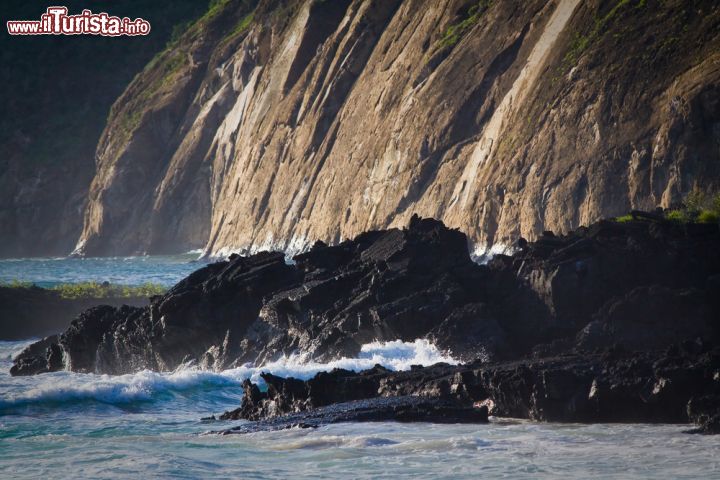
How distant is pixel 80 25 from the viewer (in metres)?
130

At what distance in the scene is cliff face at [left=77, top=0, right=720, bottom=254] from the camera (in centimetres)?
4709

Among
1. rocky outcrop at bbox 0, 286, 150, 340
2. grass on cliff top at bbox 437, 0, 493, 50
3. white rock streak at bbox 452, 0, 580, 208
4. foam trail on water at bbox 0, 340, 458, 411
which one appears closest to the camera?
foam trail on water at bbox 0, 340, 458, 411

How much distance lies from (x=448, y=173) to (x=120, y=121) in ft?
171

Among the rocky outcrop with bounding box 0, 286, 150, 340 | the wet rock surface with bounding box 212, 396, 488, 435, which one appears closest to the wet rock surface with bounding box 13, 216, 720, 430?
the wet rock surface with bounding box 212, 396, 488, 435

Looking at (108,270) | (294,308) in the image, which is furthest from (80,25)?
(294,308)

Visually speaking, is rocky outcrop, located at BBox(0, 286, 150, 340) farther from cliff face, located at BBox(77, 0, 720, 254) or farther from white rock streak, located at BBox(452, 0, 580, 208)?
cliff face, located at BBox(77, 0, 720, 254)

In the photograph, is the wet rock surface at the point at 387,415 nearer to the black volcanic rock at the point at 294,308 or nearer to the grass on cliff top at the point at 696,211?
the black volcanic rock at the point at 294,308

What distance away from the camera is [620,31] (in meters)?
50.7

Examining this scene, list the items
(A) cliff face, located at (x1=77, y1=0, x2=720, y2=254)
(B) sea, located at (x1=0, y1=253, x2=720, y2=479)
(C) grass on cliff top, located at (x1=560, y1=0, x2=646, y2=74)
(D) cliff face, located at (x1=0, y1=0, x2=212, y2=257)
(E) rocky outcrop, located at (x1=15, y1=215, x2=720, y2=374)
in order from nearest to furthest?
(B) sea, located at (x1=0, y1=253, x2=720, y2=479) → (E) rocky outcrop, located at (x1=15, y1=215, x2=720, y2=374) → (A) cliff face, located at (x1=77, y1=0, x2=720, y2=254) → (C) grass on cliff top, located at (x1=560, y1=0, x2=646, y2=74) → (D) cliff face, located at (x1=0, y1=0, x2=212, y2=257)

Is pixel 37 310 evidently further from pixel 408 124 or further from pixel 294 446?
pixel 294 446

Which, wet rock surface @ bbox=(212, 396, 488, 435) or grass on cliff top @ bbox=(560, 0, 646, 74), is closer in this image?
wet rock surface @ bbox=(212, 396, 488, 435)

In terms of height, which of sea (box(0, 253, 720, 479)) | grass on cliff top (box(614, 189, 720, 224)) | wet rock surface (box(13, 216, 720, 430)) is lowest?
sea (box(0, 253, 720, 479))

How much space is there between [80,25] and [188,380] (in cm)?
10655

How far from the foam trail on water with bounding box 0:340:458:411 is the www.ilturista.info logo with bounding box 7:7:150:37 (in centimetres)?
9854
